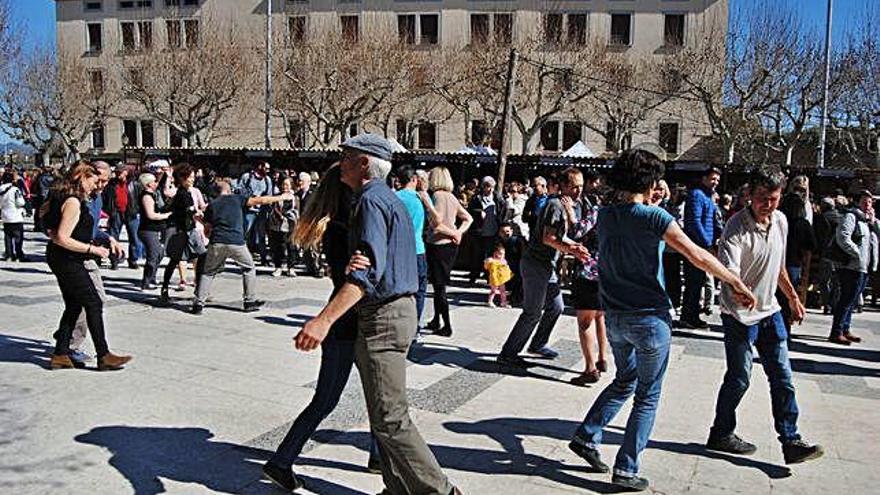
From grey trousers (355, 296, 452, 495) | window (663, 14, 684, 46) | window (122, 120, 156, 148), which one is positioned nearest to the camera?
grey trousers (355, 296, 452, 495)

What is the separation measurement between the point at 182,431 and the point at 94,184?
7.38ft

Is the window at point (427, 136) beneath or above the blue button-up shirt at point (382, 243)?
above

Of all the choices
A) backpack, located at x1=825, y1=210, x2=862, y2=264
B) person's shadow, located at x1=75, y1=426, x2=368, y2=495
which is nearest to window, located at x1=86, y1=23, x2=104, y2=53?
backpack, located at x1=825, y1=210, x2=862, y2=264

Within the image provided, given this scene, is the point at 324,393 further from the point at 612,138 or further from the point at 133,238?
the point at 612,138

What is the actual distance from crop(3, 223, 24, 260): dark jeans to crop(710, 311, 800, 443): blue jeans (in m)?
12.2

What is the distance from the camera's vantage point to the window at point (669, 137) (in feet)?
125

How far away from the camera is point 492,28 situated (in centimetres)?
3700

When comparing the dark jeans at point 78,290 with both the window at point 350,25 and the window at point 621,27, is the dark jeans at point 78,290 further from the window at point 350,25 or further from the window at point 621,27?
the window at point 621,27

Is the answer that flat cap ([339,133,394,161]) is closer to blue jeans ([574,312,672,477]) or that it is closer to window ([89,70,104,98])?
blue jeans ([574,312,672,477])

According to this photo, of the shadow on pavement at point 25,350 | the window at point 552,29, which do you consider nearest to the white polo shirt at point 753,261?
the shadow on pavement at point 25,350

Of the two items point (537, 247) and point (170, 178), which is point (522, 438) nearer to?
point (537, 247)

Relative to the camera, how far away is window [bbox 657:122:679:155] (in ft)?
125

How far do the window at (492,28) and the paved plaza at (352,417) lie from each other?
2896 centimetres

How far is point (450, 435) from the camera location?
4844 mm
